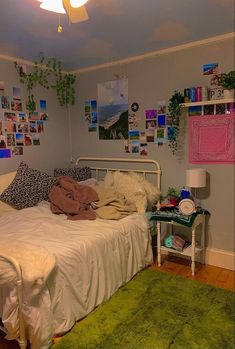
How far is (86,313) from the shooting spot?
1.83 meters

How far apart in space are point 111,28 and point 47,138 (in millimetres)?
1532

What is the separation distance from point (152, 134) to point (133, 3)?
131cm

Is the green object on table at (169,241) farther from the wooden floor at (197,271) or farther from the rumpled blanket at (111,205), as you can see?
the rumpled blanket at (111,205)

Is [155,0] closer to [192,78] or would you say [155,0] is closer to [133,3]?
[133,3]

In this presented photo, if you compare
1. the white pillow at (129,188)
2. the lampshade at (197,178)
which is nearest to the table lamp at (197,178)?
the lampshade at (197,178)

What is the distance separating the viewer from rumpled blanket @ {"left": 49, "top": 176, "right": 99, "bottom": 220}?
2.37m

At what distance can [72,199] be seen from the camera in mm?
2494

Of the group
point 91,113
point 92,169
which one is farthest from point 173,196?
point 91,113

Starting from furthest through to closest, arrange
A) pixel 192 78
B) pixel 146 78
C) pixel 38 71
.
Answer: pixel 38 71 < pixel 146 78 < pixel 192 78

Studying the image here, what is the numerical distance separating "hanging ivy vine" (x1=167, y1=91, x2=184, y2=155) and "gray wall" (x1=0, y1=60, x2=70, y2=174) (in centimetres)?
138

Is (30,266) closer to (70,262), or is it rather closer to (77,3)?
(70,262)

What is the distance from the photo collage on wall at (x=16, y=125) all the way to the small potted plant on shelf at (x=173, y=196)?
1.55 m

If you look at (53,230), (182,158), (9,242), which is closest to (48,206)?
(53,230)

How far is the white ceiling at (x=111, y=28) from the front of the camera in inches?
65.5
